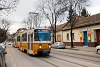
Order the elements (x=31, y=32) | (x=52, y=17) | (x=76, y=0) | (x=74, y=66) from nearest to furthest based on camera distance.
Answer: (x=74, y=66), (x=31, y=32), (x=76, y=0), (x=52, y=17)

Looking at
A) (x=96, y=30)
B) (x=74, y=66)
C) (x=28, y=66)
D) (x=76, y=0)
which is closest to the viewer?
(x=74, y=66)

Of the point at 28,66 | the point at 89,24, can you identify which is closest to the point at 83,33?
the point at 89,24

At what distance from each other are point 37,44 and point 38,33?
1.16m

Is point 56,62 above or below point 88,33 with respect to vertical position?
below

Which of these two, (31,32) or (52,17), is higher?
(52,17)

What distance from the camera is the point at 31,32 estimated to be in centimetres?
2461

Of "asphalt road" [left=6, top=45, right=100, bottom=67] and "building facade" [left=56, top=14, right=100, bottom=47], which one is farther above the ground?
"building facade" [left=56, top=14, right=100, bottom=47]

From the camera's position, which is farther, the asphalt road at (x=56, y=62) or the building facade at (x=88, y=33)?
the building facade at (x=88, y=33)

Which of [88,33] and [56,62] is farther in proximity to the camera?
[88,33]

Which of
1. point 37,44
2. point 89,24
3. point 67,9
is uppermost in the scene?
point 67,9

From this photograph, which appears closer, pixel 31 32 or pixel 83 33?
pixel 31 32

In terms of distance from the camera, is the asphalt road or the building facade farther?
the building facade

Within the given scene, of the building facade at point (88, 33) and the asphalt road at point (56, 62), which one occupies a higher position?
the building facade at point (88, 33)

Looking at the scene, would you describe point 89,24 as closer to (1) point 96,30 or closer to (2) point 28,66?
(1) point 96,30
